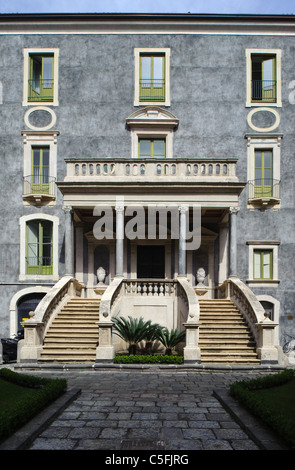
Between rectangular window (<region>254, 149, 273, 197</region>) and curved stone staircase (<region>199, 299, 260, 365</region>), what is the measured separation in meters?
6.45

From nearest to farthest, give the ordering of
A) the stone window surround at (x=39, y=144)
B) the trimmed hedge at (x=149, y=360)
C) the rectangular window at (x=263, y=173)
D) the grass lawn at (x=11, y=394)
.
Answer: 1. the grass lawn at (x=11, y=394)
2. the trimmed hedge at (x=149, y=360)
3. the rectangular window at (x=263, y=173)
4. the stone window surround at (x=39, y=144)

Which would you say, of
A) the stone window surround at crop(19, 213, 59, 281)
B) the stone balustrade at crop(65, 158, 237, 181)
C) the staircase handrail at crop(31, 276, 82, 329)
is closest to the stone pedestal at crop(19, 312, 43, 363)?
the staircase handrail at crop(31, 276, 82, 329)

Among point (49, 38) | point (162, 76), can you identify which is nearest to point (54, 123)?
point (49, 38)

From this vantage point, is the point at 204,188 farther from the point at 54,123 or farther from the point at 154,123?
the point at 54,123

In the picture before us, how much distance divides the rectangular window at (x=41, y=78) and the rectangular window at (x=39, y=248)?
6.45 meters

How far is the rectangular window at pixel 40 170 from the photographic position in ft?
66.5

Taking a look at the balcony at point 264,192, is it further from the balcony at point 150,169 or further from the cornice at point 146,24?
the cornice at point 146,24

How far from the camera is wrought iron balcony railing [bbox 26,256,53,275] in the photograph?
783 inches

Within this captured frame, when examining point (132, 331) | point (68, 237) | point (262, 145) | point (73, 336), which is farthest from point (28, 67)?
point (132, 331)

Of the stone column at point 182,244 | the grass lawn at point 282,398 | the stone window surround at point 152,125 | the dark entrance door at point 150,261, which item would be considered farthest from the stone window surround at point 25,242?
the grass lawn at point 282,398

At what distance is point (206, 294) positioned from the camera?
19.8m

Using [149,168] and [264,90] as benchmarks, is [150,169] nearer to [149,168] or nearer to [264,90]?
[149,168]

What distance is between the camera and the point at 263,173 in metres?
20.3
